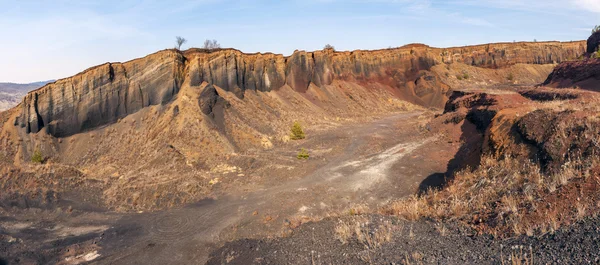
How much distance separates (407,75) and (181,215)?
46331mm

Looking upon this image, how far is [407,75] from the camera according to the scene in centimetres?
5344

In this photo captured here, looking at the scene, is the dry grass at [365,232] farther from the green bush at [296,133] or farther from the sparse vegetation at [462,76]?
the sparse vegetation at [462,76]

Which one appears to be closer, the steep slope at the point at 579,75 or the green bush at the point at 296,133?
the green bush at the point at 296,133

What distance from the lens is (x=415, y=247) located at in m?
6.70

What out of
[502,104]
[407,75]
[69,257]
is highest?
[407,75]

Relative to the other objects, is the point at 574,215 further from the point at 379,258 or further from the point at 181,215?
the point at 181,215

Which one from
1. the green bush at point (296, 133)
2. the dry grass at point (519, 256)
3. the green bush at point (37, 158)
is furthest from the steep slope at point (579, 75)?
the green bush at point (37, 158)

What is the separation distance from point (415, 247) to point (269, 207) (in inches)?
357

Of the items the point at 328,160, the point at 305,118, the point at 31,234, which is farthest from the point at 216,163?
the point at 305,118

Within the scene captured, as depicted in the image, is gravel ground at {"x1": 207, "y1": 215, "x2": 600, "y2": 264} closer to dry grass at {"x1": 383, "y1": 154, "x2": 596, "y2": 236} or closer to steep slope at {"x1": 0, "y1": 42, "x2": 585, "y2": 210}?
dry grass at {"x1": 383, "y1": 154, "x2": 596, "y2": 236}

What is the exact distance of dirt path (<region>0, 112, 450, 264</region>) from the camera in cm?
1195

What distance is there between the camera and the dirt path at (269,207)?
11.9 metres

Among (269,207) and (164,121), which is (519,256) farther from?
(164,121)

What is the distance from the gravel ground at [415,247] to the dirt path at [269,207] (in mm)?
2448
